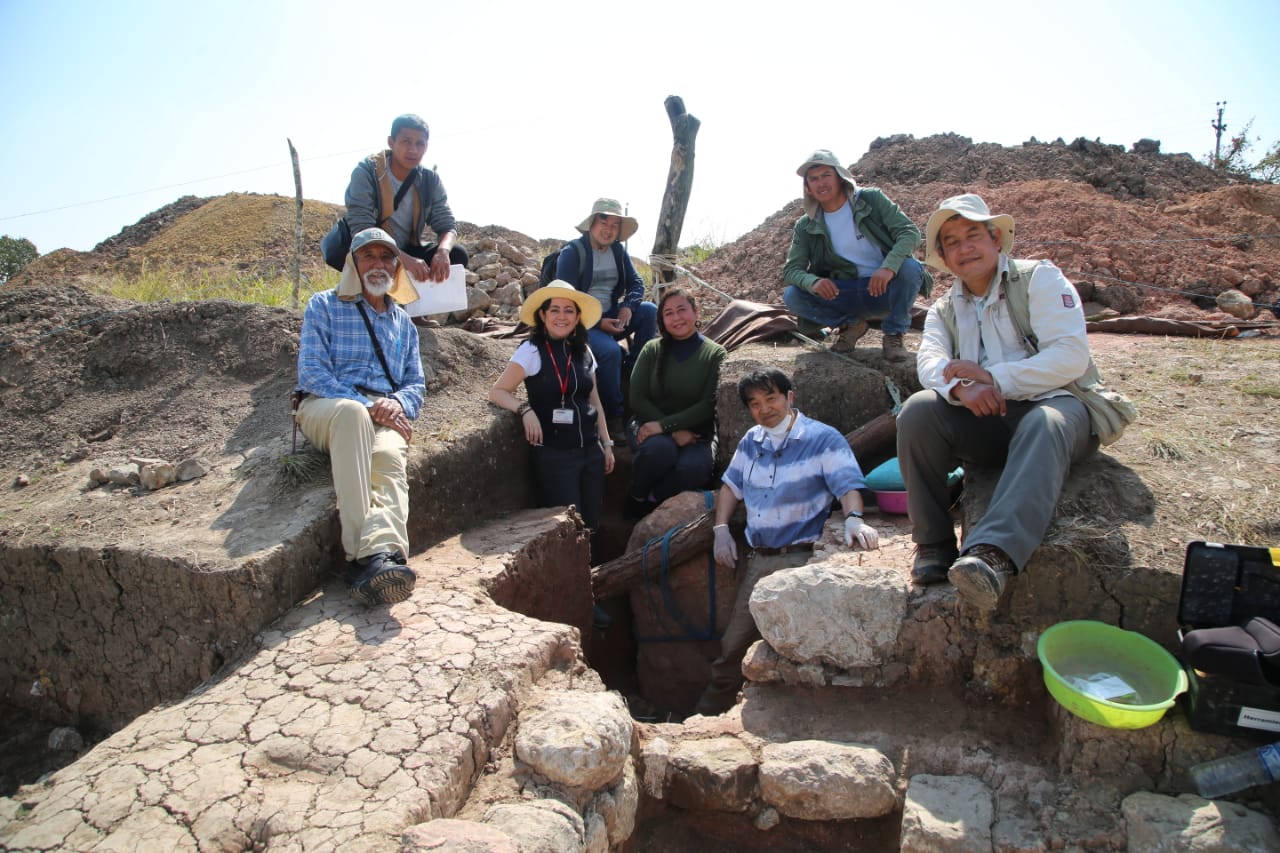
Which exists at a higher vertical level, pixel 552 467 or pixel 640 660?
pixel 552 467

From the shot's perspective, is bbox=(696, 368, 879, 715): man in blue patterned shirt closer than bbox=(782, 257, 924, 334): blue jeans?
Yes

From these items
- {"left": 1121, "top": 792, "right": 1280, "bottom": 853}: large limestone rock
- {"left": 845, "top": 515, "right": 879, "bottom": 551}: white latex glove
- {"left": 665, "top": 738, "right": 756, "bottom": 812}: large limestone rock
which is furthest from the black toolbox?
{"left": 665, "top": 738, "right": 756, "bottom": 812}: large limestone rock

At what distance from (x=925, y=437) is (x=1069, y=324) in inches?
27.9

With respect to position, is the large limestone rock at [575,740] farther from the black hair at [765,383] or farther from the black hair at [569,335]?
the black hair at [569,335]

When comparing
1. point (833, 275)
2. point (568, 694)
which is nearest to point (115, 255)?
point (833, 275)

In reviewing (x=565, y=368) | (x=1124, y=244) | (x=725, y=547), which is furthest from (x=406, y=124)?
(x=1124, y=244)

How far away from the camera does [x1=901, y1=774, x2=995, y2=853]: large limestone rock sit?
2697mm

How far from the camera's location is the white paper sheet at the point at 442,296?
5.70 metres

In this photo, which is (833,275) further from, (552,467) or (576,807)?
(576,807)

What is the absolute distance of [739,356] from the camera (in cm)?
587

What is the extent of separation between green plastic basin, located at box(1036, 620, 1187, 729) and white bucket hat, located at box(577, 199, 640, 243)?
3.79 m

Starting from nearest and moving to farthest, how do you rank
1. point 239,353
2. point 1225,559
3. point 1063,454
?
1. point 1225,559
2. point 1063,454
3. point 239,353

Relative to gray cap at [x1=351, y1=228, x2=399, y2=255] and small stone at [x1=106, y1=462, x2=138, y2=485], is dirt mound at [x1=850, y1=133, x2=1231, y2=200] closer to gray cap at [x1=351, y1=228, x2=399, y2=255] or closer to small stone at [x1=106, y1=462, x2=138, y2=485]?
gray cap at [x1=351, y1=228, x2=399, y2=255]

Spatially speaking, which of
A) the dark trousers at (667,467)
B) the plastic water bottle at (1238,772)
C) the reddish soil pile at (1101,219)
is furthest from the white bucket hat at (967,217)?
the reddish soil pile at (1101,219)
